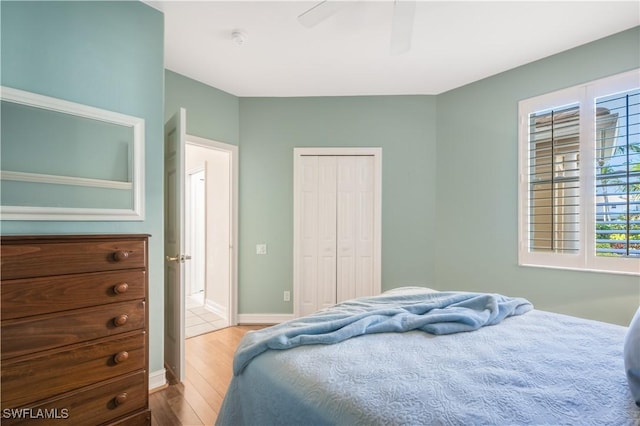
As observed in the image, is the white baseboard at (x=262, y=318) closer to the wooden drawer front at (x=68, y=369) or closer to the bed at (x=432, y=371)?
the wooden drawer front at (x=68, y=369)

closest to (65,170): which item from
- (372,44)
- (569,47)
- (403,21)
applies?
(403,21)

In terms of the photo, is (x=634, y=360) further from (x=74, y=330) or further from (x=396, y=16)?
(x=74, y=330)

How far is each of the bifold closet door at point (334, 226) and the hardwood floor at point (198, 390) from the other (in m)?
1.16

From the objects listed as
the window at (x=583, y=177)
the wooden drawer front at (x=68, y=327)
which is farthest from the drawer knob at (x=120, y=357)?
the window at (x=583, y=177)

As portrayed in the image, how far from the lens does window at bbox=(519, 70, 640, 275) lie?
2.30m

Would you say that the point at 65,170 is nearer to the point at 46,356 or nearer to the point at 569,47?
the point at 46,356

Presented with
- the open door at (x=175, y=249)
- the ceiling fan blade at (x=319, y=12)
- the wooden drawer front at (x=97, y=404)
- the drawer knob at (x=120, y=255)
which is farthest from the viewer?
the open door at (x=175, y=249)

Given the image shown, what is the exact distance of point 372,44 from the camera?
2.51 m

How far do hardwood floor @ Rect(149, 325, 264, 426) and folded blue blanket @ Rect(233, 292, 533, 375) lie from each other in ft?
3.21

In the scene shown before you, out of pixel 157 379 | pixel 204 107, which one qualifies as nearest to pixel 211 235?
pixel 204 107

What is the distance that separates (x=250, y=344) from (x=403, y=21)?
201 cm

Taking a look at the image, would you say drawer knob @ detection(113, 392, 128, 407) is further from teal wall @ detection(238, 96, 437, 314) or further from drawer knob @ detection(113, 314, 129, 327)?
teal wall @ detection(238, 96, 437, 314)

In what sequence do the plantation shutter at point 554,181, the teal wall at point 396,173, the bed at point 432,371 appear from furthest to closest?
the teal wall at point 396,173 → the plantation shutter at point 554,181 → the bed at point 432,371

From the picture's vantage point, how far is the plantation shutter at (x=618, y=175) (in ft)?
7.44
